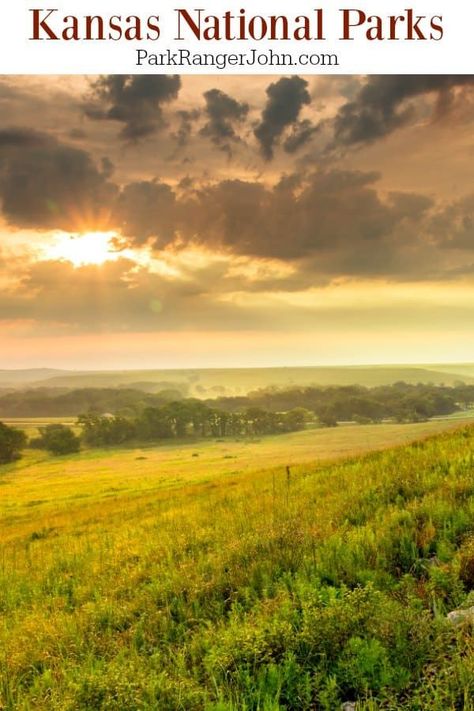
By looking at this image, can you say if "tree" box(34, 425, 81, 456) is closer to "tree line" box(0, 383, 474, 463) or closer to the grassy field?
"tree line" box(0, 383, 474, 463)

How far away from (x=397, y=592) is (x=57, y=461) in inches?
5574

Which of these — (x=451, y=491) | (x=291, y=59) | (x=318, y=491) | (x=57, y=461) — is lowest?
(x=57, y=461)

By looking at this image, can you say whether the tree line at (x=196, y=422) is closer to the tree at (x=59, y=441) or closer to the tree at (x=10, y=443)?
the tree at (x=59, y=441)

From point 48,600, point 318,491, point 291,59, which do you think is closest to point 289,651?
point 48,600

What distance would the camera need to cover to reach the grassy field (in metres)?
4.75

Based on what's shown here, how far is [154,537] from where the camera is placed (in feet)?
42.2

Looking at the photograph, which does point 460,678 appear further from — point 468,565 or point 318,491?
point 318,491

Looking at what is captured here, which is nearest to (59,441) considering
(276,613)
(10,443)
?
(10,443)

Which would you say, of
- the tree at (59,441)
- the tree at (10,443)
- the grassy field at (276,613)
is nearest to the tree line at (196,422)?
the tree at (59,441)

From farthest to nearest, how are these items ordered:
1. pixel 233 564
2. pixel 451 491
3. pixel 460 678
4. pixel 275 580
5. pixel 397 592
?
pixel 451 491, pixel 233 564, pixel 275 580, pixel 397 592, pixel 460 678

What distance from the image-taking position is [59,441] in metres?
148

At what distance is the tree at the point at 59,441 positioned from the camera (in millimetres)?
146750

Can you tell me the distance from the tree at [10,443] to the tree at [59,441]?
11193 mm

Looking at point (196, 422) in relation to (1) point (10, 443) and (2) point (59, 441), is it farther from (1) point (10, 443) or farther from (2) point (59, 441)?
(1) point (10, 443)
